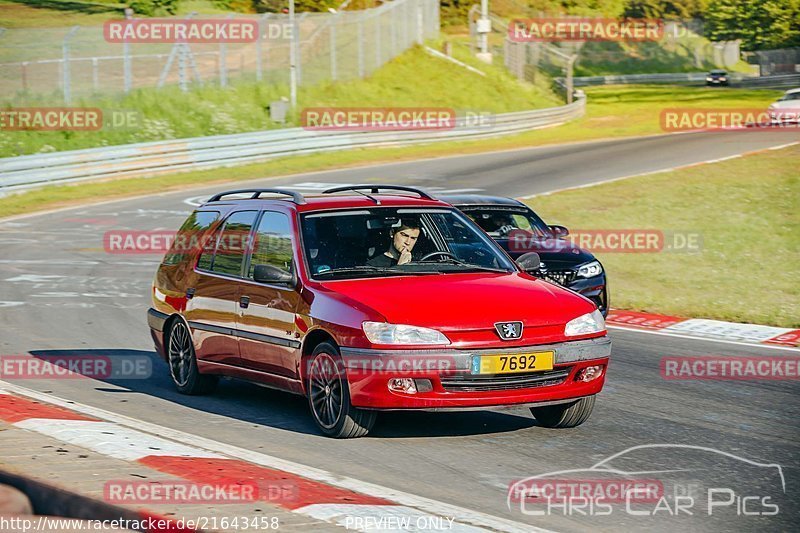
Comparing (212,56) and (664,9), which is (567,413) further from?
(664,9)

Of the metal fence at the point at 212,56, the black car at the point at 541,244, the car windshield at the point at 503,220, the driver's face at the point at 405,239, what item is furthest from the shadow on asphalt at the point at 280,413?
the metal fence at the point at 212,56

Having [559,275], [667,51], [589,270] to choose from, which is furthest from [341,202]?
[667,51]

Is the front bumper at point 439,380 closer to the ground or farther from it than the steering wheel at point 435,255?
closer to the ground

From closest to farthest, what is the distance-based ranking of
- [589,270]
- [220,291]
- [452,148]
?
[220,291], [589,270], [452,148]

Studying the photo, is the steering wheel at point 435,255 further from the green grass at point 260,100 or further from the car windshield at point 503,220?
the green grass at point 260,100

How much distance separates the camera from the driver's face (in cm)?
905

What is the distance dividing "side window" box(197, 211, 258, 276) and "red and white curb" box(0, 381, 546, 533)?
151 centimetres

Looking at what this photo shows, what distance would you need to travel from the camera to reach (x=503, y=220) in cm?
1523

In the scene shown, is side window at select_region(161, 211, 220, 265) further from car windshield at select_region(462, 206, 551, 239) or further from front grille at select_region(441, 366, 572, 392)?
car windshield at select_region(462, 206, 551, 239)

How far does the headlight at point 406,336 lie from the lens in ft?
25.5

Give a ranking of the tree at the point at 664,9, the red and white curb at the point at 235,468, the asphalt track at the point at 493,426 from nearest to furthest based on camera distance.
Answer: the red and white curb at the point at 235,468 → the asphalt track at the point at 493,426 → the tree at the point at 664,9

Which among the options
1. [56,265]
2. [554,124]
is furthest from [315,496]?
[554,124]

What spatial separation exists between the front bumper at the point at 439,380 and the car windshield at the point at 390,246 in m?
1.00

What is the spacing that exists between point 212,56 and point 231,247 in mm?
34972
